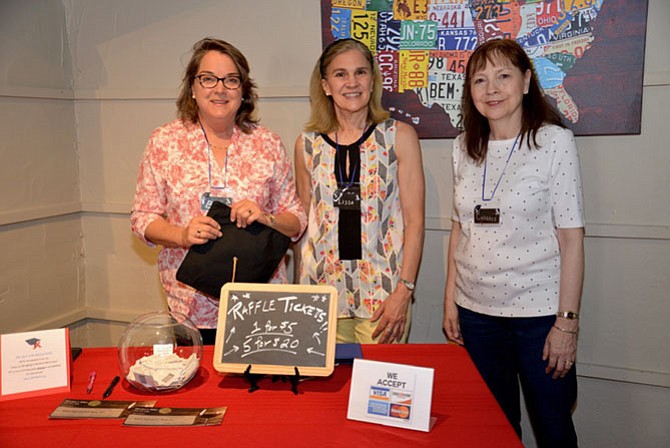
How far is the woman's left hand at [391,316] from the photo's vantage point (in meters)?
2.14

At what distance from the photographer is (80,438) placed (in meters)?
1.24

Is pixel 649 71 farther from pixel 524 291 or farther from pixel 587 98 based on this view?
pixel 524 291

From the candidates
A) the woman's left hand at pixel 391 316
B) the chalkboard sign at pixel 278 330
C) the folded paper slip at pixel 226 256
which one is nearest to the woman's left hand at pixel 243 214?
the folded paper slip at pixel 226 256

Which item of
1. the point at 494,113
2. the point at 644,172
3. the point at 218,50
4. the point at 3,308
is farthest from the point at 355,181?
the point at 3,308

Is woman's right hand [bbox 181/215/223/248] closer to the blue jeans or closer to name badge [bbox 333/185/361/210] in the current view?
name badge [bbox 333/185/361/210]

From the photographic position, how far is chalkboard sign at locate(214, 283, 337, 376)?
143 cm

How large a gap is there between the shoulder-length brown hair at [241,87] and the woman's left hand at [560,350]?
1.28m

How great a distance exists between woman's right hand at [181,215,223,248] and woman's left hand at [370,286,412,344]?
2.22 ft

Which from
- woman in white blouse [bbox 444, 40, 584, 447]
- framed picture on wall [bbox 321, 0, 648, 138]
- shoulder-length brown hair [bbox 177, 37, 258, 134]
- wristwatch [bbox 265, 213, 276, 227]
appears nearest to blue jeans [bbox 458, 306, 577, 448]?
woman in white blouse [bbox 444, 40, 584, 447]

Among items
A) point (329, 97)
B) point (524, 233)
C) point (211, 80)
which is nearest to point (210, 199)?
point (211, 80)

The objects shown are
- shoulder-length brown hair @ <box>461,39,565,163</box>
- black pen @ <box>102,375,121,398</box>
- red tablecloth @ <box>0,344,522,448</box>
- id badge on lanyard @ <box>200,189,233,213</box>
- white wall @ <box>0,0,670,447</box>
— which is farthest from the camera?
white wall @ <box>0,0,670,447</box>

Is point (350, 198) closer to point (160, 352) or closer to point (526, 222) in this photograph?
point (526, 222)

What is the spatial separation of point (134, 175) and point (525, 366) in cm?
215

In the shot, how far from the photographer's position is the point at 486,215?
1950 millimetres
